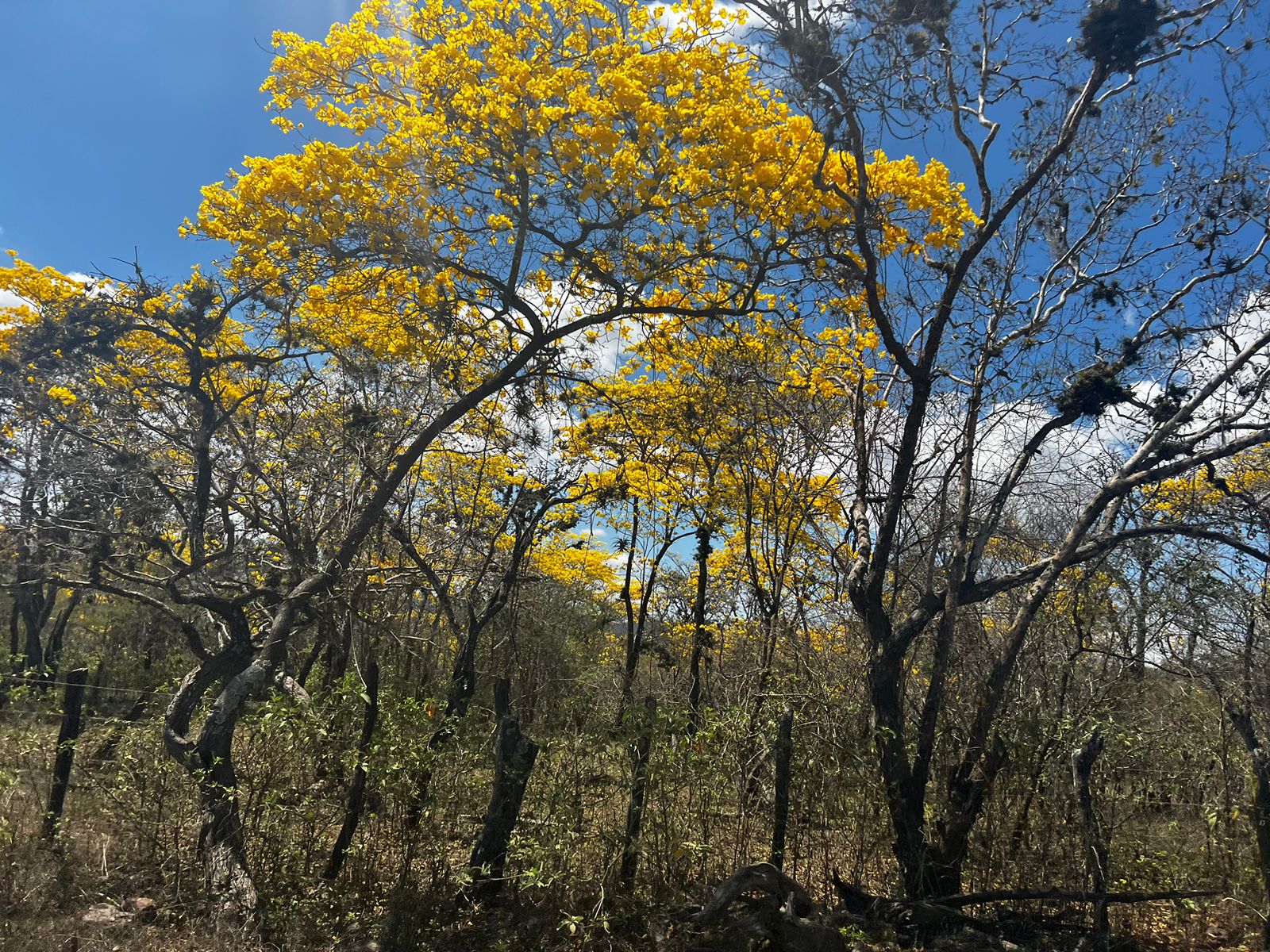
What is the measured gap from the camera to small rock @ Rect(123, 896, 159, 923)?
3.64 meters

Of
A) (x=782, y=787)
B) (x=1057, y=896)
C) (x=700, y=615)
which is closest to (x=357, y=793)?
(x=782, y=787)

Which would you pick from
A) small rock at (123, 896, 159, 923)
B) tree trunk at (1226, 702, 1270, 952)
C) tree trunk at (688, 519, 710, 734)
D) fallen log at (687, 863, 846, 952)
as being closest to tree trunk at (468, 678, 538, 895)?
fallen log at (687, 863, 846, 952)

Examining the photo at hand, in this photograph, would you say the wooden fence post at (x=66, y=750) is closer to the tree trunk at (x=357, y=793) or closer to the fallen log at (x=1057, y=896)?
the tree trunk at (x=357, y=793)

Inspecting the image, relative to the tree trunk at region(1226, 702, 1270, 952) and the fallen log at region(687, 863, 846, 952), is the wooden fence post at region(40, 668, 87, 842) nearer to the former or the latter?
the fallen log at region(687, 863, 846, 952)

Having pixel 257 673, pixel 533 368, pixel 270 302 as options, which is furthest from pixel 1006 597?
pixel 270 302

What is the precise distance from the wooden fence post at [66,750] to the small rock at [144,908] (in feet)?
2.92

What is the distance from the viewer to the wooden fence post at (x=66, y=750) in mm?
4281

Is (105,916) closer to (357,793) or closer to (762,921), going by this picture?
(357,793)

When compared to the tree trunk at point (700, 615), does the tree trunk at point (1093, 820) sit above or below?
below

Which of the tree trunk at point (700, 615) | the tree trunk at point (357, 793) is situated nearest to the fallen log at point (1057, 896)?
the tree trunk at point (700, 615)

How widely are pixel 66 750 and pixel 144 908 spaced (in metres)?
1.26

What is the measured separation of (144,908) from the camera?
144 inches

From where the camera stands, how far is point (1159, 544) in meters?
5.32

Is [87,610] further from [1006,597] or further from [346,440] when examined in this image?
[1006,597]
